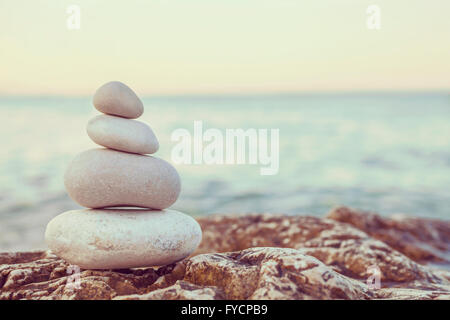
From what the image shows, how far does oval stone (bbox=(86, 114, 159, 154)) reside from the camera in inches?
115

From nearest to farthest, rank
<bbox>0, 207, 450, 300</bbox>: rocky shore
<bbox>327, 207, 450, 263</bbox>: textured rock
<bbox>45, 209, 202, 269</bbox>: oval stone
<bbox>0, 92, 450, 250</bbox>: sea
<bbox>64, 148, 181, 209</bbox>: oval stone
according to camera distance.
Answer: <bbox>0, 207, 450, 300</bbox>: rocky shore → <bbox>45, 209, 202, 269</bbox>: oval stone → <bbox>64, 148, 181, 209</bbox>: oval stone → <bbox>327, 207, 450, 263</bbox>: textured rock → <bbox>0, 92, 450, 250</bbox>: sea

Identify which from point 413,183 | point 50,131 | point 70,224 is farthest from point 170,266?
point 50,131

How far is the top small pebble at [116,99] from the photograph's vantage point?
293 cm

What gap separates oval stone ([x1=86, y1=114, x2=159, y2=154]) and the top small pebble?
0.20 feet

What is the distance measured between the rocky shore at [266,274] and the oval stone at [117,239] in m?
0.09

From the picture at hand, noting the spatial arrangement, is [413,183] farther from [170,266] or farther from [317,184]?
[170,266]

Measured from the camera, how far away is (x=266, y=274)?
218 centimetres

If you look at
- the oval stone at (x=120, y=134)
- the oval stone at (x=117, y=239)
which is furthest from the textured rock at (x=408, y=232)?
the oval stone at (x=120, y=134)

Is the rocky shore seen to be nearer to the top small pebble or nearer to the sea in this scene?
the top small pebble

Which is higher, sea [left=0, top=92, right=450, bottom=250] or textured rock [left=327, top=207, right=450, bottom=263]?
textured rock [left=327, top=207, right=450, bottom=263]

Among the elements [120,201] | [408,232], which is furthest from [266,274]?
[408,232]

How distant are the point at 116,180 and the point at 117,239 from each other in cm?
42

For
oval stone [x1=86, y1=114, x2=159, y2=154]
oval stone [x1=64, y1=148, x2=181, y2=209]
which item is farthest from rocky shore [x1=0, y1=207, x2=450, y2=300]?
oval stone [x1=86, y1=114, x2=159, y2=154]
